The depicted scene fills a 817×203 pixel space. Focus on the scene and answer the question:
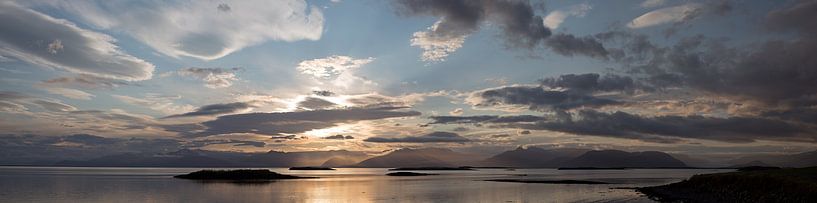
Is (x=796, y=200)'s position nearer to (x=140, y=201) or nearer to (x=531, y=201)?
(x=531, y=201)

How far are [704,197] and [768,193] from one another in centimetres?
1220

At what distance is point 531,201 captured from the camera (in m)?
61.9

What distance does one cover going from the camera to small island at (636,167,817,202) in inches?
1831

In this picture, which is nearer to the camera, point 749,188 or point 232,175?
point 749,188

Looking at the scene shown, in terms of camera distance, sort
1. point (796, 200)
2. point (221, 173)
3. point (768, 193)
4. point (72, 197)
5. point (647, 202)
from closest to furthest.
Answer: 1. point (796, 200)
2. point (768, 193)
3. point (647, 202)
4. point (72, 197)
5. point (221, 173)

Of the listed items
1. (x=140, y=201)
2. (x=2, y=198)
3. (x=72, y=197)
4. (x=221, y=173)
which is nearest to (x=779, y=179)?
(x=140, y=201)

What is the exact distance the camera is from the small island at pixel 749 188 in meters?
46.5

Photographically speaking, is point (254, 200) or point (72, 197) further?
point (72, 197)

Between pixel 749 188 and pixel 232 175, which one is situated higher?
pixel 232 175

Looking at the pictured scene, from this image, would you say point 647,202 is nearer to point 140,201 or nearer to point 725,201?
point 725,201

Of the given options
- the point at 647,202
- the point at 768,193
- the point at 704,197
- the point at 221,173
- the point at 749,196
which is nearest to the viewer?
the point at 768,193

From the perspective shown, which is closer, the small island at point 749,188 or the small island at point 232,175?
the small island at point 749,188

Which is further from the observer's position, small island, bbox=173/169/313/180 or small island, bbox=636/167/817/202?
small island, bbox=173/169/313/180

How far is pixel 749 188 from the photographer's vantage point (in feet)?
190
